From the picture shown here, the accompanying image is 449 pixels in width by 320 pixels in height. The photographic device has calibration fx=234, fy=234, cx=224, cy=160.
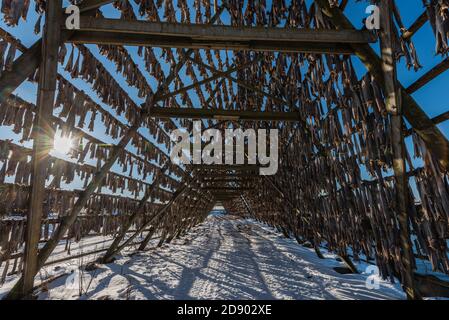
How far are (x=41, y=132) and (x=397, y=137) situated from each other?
4271mm

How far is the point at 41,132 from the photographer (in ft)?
9.19

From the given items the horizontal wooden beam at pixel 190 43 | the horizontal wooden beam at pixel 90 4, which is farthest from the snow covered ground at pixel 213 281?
the horizontal wooden beam at pixel 90 4

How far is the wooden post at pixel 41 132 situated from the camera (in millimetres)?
2778

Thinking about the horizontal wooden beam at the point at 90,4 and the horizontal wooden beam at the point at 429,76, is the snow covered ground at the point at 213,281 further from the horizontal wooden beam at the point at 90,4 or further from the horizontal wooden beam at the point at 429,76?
the horizontal wooden beam at the point at 90,4

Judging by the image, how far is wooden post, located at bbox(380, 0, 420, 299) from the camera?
9.20 feet

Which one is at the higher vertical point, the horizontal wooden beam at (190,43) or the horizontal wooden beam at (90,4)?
the horizontal wooden beam at (90,4)

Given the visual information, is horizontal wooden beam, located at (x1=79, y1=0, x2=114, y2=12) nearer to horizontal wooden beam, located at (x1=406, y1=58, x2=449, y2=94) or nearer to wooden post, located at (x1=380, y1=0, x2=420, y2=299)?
wooden post, located at (x1=380, y1=0, x2=420, y2=299)

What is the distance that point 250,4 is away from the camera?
5309mm

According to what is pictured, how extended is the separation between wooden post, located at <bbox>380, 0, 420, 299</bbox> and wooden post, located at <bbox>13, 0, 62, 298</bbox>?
13.3ft

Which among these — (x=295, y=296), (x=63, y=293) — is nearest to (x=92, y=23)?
(x=63, y=293)

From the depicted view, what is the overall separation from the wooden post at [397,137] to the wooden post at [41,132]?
405 cm

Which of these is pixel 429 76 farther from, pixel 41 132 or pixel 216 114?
pixel 41 132
